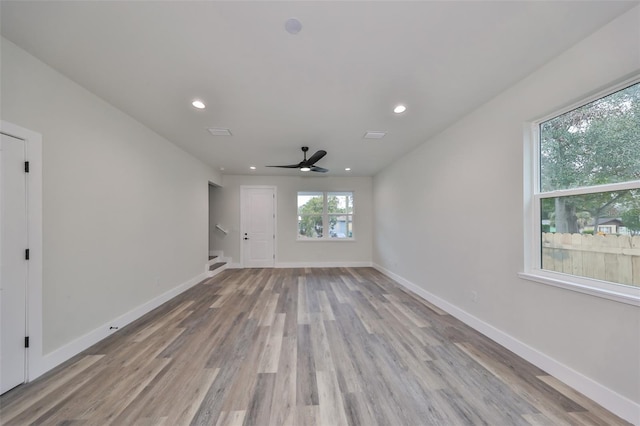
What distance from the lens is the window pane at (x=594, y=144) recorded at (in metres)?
1.59

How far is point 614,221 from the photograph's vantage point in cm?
167

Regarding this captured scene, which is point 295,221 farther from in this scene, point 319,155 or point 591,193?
point 591,193

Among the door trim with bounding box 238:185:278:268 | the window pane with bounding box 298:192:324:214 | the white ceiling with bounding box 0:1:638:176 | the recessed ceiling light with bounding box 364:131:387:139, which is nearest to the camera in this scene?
the white ceiling with bounding box 0:1:638:176

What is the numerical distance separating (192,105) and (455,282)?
13.2 feet

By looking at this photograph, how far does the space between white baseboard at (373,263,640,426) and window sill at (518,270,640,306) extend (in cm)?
64

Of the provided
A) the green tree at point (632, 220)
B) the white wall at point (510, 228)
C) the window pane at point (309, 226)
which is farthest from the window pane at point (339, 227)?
the green tree at point (632, 220)

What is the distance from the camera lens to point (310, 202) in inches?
262

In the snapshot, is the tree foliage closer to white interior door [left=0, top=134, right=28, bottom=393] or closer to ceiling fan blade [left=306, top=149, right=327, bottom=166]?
ceiling fan blade [left=306, top=149, right=327, bottom=166]

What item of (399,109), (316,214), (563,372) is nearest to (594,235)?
(563,372)

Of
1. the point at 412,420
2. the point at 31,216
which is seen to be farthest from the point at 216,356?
the point at 31,216

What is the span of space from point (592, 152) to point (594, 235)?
664 millimetres

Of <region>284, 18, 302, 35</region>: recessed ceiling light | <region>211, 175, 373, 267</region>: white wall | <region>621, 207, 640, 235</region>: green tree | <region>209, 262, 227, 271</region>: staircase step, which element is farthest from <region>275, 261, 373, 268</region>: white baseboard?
<region>284, 18, 302, 35</region>: recessed ceiling light

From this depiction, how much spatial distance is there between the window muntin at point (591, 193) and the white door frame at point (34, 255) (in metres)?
4.47

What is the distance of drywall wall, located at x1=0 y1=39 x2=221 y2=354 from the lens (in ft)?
6.47
